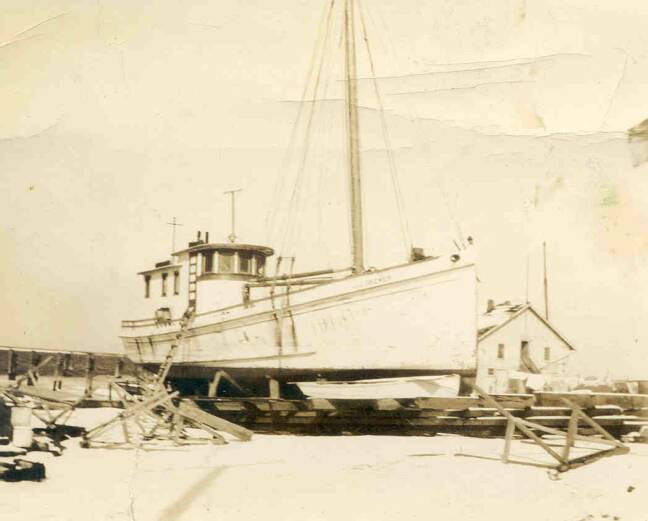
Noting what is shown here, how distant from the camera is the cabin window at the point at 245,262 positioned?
12.5 ft

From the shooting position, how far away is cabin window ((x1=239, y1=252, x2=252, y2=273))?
3.82 metres

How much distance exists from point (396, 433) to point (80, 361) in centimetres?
336

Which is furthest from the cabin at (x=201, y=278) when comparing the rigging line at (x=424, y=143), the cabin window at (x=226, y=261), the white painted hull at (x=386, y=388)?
the rigging line at (x=424, y=143)

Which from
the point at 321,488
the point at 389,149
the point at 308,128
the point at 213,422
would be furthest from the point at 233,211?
the point at 321,488

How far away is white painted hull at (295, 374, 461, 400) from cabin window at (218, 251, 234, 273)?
30.2 inches

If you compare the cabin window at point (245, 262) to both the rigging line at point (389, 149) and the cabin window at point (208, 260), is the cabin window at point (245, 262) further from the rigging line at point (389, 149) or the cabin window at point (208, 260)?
the rigging line at point (389, 149)

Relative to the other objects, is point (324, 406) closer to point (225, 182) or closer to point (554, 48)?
point (225, 182)

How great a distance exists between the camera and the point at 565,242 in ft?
11.2

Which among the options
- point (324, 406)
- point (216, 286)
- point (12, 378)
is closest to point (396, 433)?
point (324, 406)

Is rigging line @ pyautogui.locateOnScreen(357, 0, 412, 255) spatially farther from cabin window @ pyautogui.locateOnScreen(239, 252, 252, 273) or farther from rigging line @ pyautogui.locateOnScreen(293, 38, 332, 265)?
cabin window @ pyautogui.locateOnScreen(239, 252, 252, 273)

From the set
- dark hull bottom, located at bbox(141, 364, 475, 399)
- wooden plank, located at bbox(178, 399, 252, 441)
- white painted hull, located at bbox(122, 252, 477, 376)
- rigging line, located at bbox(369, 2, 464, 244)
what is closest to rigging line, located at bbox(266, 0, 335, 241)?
rigging line, located at bbox(369, 2, 464, 244)

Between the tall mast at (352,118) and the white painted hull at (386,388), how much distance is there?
0.79 m

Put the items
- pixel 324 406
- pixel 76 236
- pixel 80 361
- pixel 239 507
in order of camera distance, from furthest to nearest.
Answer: pixel 80 361 → pixel 324 406 → pixel 76 236 → pixel 239 507

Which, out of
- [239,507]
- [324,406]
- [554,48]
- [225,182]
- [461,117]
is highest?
[554,48]
